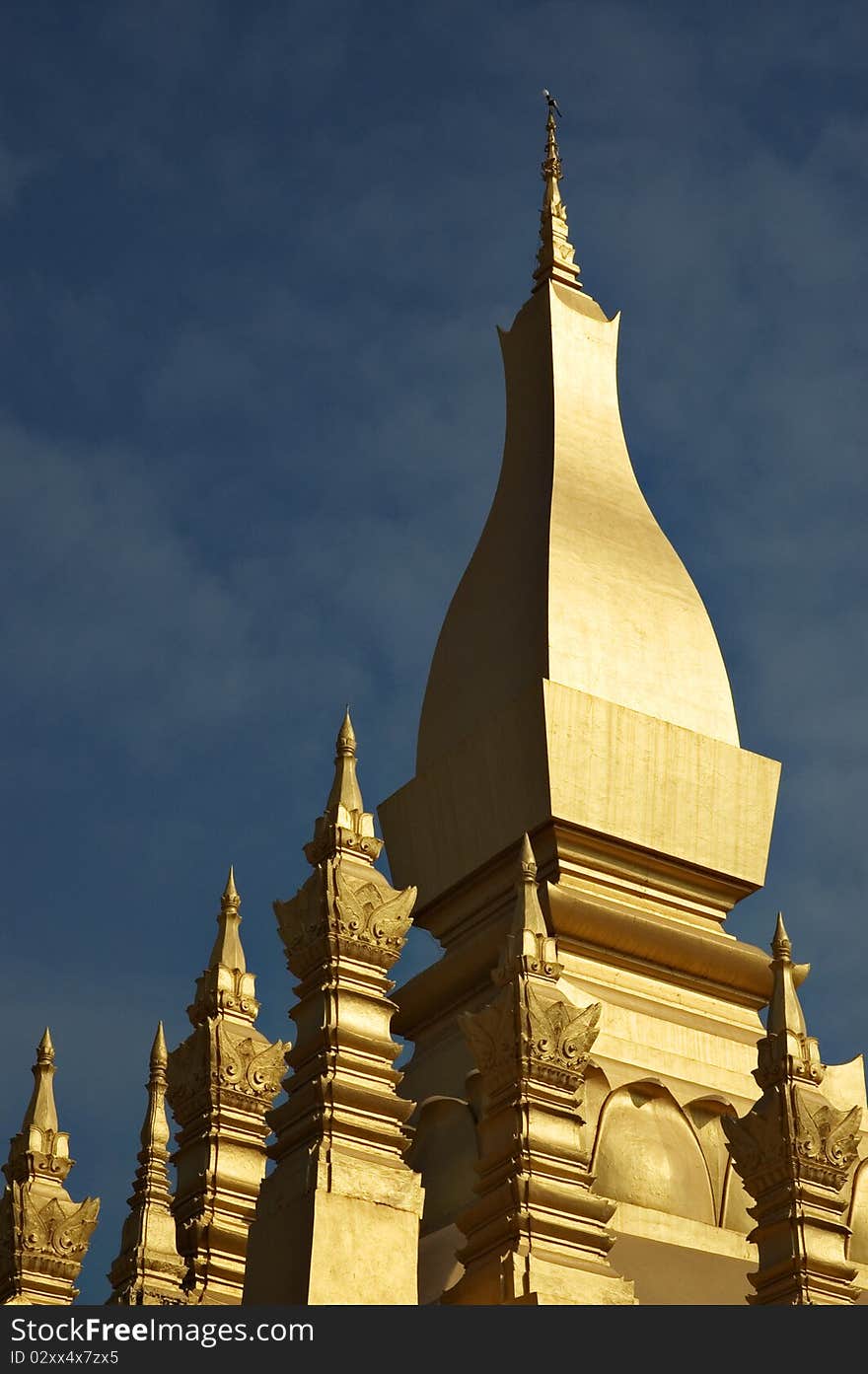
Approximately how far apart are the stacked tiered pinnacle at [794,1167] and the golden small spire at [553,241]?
11802mm

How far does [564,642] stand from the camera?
83.4 ft

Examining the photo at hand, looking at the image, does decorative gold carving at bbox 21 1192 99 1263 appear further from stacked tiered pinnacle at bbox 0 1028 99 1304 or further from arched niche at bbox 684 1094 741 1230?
arched niche at bbox 684 1094 741 1230

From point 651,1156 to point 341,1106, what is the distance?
5.37 meters

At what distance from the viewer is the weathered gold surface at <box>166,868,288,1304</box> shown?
19.5 metres

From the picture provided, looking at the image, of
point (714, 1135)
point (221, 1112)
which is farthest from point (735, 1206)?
point (221, 1112)

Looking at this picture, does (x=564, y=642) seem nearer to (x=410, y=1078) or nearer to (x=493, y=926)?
(x=493, y=926)

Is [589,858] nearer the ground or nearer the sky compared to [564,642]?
nearer the ground

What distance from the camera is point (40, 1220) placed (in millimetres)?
20031

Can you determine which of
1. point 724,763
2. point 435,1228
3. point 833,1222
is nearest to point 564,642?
point 724,763

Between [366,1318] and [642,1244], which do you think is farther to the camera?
[642,1244]

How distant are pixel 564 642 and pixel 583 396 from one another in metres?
4.12

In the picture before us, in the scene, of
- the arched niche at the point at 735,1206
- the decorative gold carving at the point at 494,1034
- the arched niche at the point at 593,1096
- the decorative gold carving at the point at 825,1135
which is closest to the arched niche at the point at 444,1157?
the arched niche at the point at 593,1096

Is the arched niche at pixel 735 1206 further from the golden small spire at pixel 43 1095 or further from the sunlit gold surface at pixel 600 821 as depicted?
the golden small spire at pixel 43 1095

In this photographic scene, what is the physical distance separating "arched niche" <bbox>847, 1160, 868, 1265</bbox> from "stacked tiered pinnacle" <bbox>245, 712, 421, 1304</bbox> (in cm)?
632
